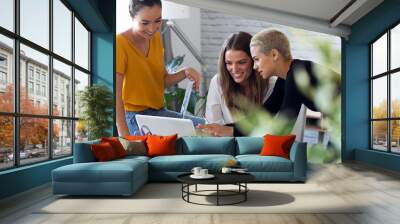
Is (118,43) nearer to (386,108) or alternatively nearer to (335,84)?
(335,84)

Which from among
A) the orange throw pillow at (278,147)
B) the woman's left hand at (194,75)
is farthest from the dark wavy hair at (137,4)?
the orange throw pillow at (278,147)

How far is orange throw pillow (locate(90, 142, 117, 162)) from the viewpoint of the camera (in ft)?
18.4

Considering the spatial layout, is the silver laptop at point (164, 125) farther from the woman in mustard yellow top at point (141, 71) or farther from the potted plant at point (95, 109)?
the potted plant at point (95, 109)

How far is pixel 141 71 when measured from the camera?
8.58 meters

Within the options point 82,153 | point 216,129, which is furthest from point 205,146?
point 82,153

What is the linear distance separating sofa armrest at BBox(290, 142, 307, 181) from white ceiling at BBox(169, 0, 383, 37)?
3414 mm

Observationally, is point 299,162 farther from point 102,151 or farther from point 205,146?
point 102,151

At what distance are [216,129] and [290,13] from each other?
305cm

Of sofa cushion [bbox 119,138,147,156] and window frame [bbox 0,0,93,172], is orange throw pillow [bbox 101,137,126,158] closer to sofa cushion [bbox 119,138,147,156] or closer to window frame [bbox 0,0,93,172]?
sofa cushion [bbox 119,138,147,156]

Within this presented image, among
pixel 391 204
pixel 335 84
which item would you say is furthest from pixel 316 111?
pixel 391 204

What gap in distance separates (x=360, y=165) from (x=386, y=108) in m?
1.35

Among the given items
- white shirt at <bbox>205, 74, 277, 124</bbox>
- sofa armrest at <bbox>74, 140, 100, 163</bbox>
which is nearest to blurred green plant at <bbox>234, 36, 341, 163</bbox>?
white shirt at <bbox>205, 74, 277, 124</bbox>

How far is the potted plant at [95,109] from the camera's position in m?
7.46

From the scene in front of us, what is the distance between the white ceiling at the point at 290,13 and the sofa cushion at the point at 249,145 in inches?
121
